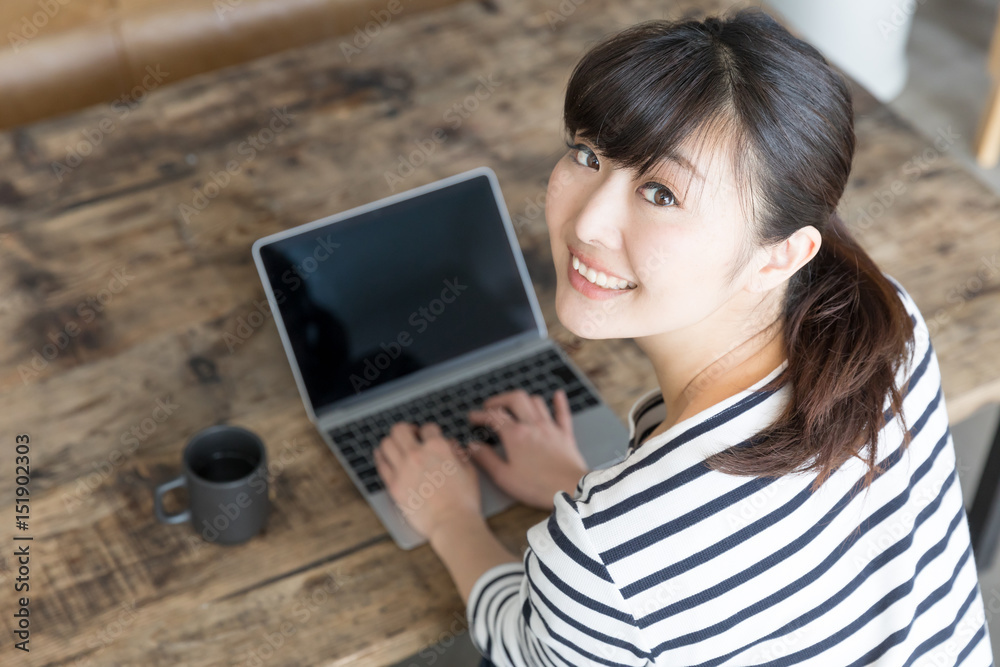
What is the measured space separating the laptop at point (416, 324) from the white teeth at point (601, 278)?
32cm

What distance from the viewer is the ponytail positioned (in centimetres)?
81

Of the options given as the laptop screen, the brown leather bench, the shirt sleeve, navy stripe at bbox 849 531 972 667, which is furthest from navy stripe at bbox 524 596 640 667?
the brown leather bench

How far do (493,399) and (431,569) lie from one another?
0.75ft

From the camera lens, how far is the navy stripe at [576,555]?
790mm

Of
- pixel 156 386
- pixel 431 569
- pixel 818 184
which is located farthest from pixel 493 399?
pixel 818 184

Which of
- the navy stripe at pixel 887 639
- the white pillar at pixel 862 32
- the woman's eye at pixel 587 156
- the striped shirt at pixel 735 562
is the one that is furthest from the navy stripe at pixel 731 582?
the white pillar at pixel 862 32

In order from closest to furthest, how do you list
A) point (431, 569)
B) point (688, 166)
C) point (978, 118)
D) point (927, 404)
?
1. point (688, 166)
2. point (927, 404)
3. point (431, 569)
4. point (978, 118)

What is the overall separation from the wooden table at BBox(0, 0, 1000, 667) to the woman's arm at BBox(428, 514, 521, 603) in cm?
2

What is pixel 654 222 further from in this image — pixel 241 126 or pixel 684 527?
pixel 241 126

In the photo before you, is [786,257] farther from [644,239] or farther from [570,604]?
[570,604]

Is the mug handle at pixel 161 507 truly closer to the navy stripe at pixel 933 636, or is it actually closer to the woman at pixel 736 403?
the woman at pixel 736 403

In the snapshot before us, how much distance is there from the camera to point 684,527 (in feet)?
2.57

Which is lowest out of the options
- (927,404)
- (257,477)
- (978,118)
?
(978,118)

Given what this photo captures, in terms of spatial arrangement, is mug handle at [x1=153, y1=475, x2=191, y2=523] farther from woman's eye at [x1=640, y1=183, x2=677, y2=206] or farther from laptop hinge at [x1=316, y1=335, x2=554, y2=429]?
woman's eye at [x1=640, y1=183, x2=677, y2=206]
